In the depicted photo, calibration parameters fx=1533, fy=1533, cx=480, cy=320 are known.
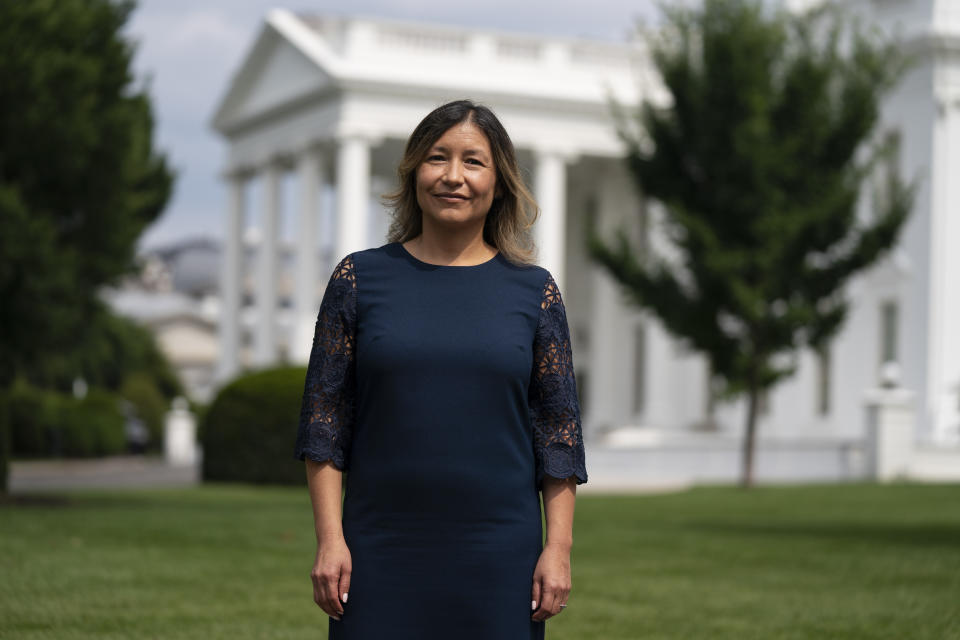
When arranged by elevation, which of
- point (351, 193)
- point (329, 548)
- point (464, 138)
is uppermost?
point (351, 193)

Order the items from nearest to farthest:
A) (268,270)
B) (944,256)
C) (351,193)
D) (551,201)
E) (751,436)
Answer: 1. (751,436)
2. (944,256)
3. (351,193)
4. (551,201)
5. (268,270)

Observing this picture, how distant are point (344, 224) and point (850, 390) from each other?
14.7 metres

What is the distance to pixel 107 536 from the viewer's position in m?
13.3

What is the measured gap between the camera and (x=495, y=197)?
3.97 m

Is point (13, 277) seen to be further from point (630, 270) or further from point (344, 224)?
point (344, 224)

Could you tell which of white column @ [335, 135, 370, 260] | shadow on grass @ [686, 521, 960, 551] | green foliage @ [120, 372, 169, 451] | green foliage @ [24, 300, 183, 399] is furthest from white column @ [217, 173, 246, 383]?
shadow on grass @ [686, 521, 960, 551]

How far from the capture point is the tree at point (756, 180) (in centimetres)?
2350

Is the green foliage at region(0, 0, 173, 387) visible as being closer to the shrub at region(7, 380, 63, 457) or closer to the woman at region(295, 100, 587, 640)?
the woman at region(295, 100, 587, 640)

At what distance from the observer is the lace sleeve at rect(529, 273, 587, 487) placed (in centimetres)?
377

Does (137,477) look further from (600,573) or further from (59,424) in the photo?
(600,573)

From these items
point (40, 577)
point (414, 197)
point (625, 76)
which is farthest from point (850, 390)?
point (414, 197)

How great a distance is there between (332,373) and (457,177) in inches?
22.6

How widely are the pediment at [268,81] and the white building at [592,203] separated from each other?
0.07 m

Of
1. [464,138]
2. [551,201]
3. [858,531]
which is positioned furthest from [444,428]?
[551,201]
